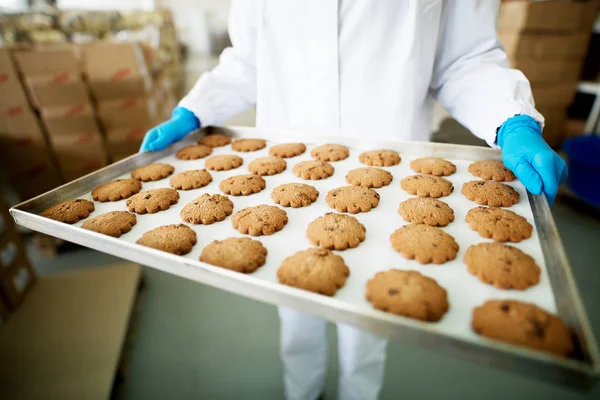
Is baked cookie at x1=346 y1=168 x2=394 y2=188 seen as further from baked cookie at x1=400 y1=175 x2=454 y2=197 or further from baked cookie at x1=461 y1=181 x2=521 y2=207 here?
baked cookie at x1=461 y1=181 x2=521 y2=207

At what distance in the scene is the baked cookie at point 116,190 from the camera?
108 cm

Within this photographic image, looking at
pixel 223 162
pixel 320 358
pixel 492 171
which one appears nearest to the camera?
pixel 492 171

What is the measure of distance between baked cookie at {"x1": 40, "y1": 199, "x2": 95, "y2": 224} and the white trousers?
31.5 inches

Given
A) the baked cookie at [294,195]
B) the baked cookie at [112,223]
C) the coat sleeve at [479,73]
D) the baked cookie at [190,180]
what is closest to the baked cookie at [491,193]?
the coat sleeve at [479,73]

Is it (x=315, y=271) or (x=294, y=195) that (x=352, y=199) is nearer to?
(x=294, y=195)

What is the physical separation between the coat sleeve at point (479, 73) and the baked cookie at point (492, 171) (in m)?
0.08

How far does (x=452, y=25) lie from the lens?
1169 millimetres

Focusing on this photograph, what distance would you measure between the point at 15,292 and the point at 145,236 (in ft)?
5.25

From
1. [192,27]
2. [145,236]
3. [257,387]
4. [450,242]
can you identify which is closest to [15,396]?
[257,387]

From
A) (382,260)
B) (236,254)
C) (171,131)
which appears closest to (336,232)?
(382,260)

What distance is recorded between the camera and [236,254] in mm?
789

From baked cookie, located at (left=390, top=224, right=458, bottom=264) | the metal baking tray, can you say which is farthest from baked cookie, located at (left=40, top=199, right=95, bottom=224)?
baked cookie, located at (left=390, top=224, right=458, bottom=264)

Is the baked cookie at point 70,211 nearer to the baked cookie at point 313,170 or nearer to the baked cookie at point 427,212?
the baked cookie at point 313,170

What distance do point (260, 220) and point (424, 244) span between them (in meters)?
0.43
